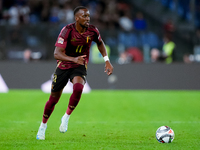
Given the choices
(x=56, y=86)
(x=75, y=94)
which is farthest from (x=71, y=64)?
(x=75, y=94)

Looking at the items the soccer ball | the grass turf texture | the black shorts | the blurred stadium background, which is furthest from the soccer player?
the blurred stadium background

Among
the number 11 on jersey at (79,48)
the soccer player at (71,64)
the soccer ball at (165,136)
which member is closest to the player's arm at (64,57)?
the soccer player at (71,64)

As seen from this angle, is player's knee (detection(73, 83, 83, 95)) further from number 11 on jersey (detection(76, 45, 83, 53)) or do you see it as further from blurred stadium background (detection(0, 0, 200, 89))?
blurred stadium background (detection(0, 0, 200, 89))

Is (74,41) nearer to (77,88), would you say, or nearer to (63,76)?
(63,76)

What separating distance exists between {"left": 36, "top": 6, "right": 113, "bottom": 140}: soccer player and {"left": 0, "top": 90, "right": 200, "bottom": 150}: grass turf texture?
1.45 feet

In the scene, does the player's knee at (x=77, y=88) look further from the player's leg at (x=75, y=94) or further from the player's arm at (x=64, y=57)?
the player's arm at (x=64, y=57)

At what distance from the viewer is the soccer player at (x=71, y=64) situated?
647 centimetres

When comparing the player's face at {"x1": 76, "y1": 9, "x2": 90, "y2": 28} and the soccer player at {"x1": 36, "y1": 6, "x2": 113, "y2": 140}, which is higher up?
the player's face at {"x1": 76, "y1": 9, "x2": 90, "y2": 28}

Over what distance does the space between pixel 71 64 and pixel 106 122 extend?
2408 millimetres

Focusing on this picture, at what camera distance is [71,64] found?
Answer: 21.9 feet

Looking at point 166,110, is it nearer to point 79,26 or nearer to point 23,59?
point 79,26

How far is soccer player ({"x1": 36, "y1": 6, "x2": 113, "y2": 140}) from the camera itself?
21.2ft

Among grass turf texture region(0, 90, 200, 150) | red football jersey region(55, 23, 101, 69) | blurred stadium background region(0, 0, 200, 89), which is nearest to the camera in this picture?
grass turf texture region(0, 90, 200, 150)

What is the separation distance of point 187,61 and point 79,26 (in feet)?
36.3
